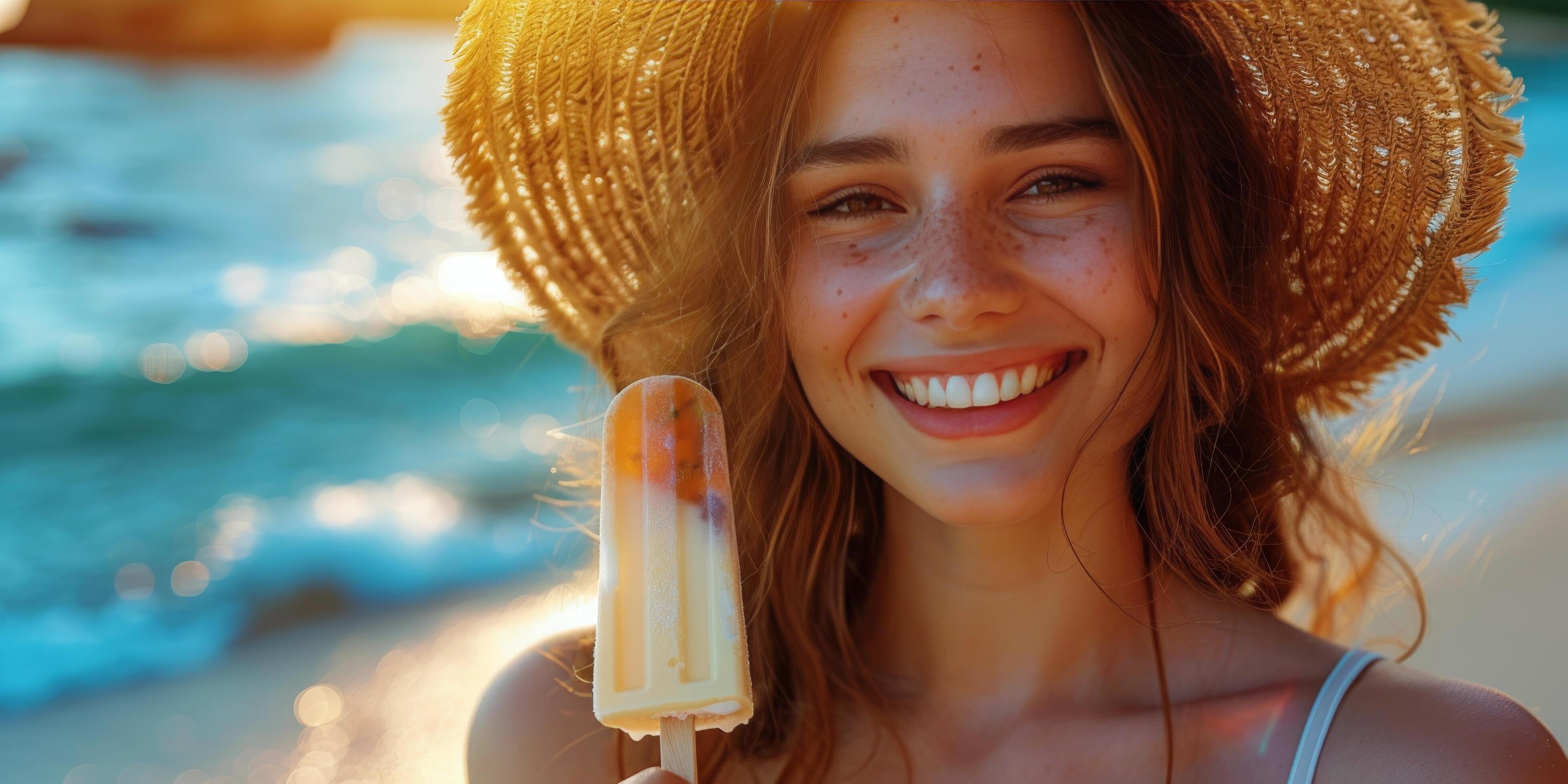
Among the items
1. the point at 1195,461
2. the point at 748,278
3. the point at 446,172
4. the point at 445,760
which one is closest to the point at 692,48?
the point at 748,278

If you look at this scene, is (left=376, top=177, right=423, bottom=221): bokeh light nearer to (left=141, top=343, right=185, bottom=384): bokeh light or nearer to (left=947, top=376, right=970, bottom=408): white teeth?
(left=141, top=343, right=185, bottom=384): bokeh light

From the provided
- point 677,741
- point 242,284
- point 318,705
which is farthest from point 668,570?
point 242,284

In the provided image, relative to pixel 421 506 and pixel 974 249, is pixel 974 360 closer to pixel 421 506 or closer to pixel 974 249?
pixel 974 249

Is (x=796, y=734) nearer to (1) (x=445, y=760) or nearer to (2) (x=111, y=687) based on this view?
(1) (x=445, y=760)

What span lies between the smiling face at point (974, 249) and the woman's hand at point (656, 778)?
0.70 metres

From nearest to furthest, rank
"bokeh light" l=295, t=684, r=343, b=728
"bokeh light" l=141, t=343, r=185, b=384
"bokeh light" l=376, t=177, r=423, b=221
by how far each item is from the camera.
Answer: "bokeh light" l=295, t=684, r=343, b=728 → "bokeh light" l=141, t=343, r=185, b=384 → "bokeh light" l=376, t=177, r=423, b=221

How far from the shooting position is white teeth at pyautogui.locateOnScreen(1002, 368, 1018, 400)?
2021 millimetres

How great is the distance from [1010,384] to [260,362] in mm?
11050

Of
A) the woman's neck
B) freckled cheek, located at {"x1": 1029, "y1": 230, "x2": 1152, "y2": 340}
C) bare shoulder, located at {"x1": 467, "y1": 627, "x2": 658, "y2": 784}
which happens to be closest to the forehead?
freckled cheek, located at {"x1": 1029, "y1": 230, "x2": 1152, "y2": 340}

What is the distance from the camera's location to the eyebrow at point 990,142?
6.43 ft

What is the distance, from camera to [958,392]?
203 centimetres

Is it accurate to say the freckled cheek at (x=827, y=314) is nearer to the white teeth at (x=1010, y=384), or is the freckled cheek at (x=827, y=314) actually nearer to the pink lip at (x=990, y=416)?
the pink lip at (x=990, y=416)

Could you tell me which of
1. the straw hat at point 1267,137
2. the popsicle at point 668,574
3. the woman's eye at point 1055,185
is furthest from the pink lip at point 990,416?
the straw hat at point 1267,137

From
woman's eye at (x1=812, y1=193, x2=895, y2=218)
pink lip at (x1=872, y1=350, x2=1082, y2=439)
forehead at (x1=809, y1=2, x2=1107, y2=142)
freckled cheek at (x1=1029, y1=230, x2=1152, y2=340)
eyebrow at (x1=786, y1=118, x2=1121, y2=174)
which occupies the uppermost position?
forehead at (x1=809, y1=2, x2=1107, y2=142)
